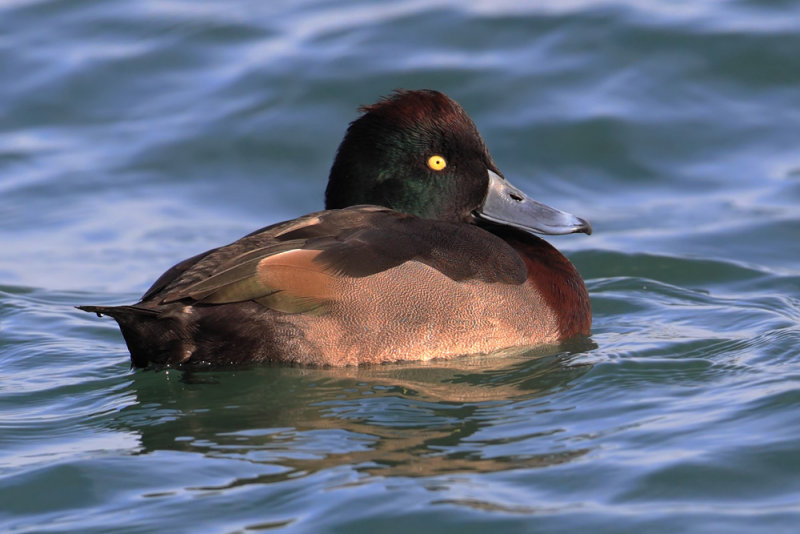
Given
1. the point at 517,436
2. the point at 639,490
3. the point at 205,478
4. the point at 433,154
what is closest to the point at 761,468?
the point at 639,490

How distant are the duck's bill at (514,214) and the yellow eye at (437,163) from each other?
13.1 inches

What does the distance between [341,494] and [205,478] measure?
559 mm

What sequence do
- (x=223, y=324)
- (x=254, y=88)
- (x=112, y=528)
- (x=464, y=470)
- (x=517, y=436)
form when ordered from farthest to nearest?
(x=254, y=88)
(x=223, y=324)
(x=517, y=436)
(x=464, y=470)
(x=112, y=528)

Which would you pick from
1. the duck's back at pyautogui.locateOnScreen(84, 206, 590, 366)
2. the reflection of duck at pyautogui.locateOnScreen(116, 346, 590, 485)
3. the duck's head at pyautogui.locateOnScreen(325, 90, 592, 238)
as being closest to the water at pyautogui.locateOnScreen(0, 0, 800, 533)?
the reflection of duck at pyautogui.locateOnScreen(116, 346, 590, 485)

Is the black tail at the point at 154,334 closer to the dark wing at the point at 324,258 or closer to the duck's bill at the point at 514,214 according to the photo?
the dark wing at the point at 324,258

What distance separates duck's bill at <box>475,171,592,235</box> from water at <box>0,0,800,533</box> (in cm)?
66

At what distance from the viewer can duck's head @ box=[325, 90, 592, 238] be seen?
21.3ft

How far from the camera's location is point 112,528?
4184 mm

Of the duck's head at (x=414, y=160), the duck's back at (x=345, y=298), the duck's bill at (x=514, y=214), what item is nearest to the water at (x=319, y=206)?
the duck's back at (x=345, y=298)

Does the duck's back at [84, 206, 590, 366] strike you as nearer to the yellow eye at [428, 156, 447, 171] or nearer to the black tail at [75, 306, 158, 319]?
the black tail at [75, 306, 158, 319]

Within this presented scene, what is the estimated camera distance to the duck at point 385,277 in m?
5.52

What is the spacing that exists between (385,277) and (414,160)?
102 cm

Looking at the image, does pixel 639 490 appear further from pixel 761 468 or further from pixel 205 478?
pixel 205 478

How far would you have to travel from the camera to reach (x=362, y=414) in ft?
16.8
